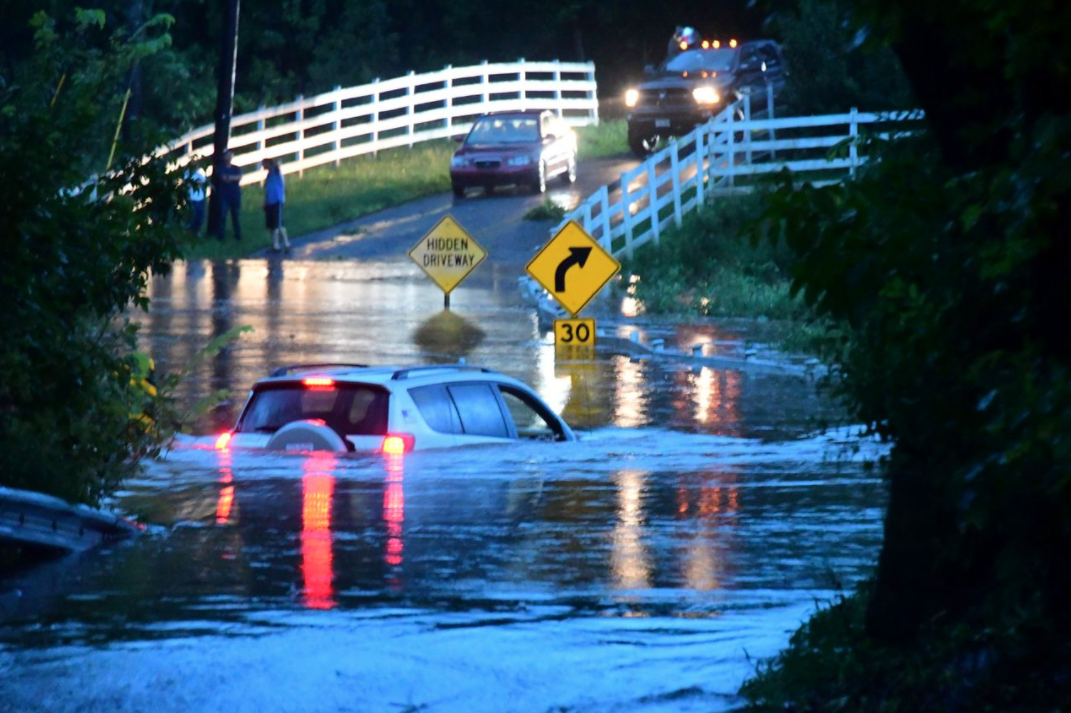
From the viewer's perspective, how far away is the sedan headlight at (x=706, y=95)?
135 ft

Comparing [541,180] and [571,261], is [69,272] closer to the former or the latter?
[571,261]

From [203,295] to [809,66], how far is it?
1496 cm

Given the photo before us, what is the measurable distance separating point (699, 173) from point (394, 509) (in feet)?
80.2

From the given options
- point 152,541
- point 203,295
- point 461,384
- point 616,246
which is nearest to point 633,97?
point 616,246

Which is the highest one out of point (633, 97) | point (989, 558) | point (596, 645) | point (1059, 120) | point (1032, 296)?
point (633, 97)

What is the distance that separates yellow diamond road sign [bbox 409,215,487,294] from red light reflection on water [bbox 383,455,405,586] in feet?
50.8

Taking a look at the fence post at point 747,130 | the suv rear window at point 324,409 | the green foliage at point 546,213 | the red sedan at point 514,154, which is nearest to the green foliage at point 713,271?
the fence post at point 747,130

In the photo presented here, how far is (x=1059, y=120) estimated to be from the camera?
4660 mm

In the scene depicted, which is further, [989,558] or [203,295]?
[203,295]

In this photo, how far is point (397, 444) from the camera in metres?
13.2

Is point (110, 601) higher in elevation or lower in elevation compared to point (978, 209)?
lower

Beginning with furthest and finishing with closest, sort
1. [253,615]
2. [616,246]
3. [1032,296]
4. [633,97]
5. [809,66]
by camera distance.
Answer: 1. [633,97]
2. [809,66]
3. [616,246]
4. [253,615]
5. [1032,296]

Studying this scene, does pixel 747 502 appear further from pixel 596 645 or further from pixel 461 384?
pixel 596 645

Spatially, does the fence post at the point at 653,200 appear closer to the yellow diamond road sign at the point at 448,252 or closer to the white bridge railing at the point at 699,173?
the white bridge railing at the point at 699,173
